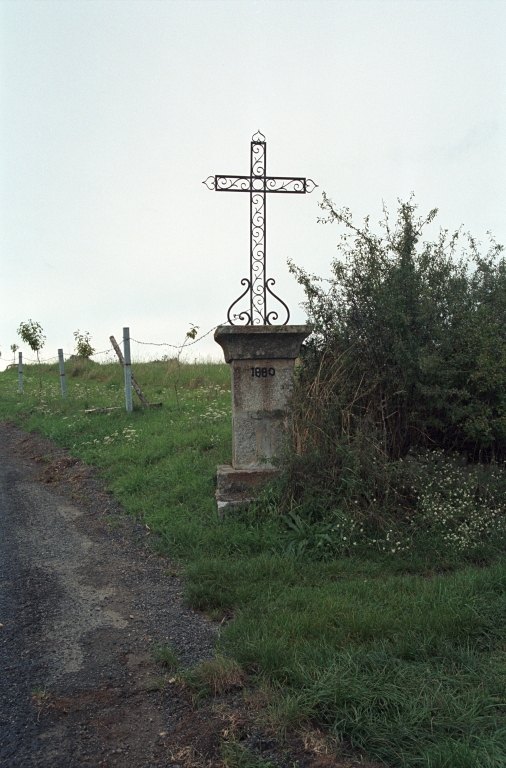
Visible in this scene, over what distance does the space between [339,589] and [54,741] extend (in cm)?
210

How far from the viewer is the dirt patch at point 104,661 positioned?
2.69 metres

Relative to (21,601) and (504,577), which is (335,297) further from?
(21,601)

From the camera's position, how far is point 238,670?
3.24 metres

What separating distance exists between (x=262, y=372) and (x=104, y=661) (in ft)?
10.7

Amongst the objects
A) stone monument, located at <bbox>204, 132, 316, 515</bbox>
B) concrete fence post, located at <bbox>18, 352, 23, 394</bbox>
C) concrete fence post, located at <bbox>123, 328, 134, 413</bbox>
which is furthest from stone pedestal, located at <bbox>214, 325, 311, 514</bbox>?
concrete fence post, located at <bbox>18, 352, 23, 394</bbox>

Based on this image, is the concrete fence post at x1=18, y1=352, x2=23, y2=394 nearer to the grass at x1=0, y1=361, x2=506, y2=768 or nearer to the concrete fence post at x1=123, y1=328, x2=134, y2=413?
the concrete fence post at x1=123, y1=328, x2=134, y2=413

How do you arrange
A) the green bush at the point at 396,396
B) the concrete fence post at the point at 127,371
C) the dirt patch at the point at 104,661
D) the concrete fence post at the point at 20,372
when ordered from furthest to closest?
the concrete fence post at the point at 20,372 < the concrete fence post at the point at 127,371 < the green bush at the point at 396,396 < the dirt patch at the point at 104,661

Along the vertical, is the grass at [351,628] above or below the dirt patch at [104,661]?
above

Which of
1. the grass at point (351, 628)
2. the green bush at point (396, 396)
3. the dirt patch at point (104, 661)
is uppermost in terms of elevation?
the green bush at point (396, 396)

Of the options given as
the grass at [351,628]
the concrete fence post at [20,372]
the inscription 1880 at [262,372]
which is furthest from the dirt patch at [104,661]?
the concrete fence post at [20,372]

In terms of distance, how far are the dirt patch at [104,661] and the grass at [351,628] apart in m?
0.14

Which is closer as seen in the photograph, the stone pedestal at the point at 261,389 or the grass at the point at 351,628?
the grass at the point at 351,628

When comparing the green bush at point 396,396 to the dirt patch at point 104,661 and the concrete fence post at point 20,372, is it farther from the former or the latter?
the concrete fence post at point 20,372

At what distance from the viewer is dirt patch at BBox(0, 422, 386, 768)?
2691mm
